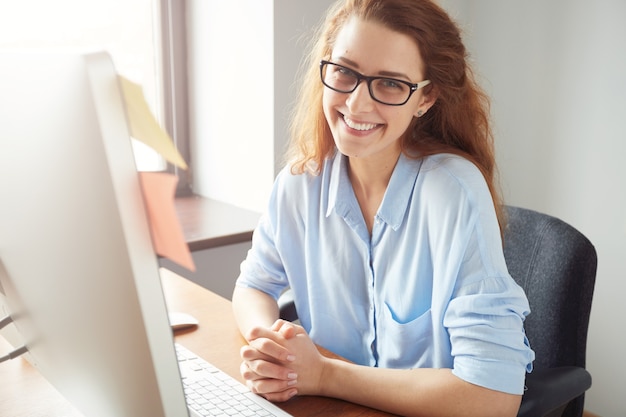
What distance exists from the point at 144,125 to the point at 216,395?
0.58 metres

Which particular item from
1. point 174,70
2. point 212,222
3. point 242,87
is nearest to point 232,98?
point 242,87

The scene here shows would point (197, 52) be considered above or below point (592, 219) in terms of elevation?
above

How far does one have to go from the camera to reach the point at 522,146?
218cm

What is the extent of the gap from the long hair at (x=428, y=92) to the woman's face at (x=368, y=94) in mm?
21

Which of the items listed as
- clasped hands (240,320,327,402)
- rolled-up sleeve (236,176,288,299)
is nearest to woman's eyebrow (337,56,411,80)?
rolled-up sleeve (236,176,288,299)

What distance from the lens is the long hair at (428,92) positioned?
1.10 m

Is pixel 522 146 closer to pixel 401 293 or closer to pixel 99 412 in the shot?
pixel 401 293

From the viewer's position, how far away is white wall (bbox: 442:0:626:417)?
75.5 inches

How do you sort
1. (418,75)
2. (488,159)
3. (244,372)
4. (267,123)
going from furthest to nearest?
(267,123), (488,159), (418,75), (244,372)

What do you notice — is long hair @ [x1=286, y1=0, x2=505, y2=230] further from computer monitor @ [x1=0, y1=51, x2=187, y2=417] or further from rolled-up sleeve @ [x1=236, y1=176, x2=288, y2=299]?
computer monitor @ [x1=0, y1=51, x2=187, y2=417]

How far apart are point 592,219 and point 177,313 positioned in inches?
55.8

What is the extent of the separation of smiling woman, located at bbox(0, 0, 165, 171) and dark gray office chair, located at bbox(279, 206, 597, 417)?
112 cm

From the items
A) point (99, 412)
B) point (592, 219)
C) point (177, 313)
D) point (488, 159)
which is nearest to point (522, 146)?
→ point (592, 219)

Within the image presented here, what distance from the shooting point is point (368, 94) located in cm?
111
